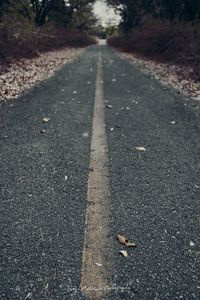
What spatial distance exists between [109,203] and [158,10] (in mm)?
28171

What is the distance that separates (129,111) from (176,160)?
2502 millimetres

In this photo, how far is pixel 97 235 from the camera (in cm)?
231

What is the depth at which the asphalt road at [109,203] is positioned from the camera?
74.2 inches

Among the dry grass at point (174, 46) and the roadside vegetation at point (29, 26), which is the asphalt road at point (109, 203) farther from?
the roadside vegetation at point (29, 26)

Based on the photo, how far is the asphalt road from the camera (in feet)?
6.19

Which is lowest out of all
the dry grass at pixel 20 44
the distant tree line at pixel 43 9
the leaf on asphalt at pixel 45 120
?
→ the leaf on asphalt at pixel 45 120

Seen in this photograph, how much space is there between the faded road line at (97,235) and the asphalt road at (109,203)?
0.04 m

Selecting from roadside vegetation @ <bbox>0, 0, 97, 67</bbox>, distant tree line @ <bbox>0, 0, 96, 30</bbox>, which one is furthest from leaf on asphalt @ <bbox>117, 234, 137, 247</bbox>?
distant tree line @ <bbox>0, 0, 96, 30</bbox>

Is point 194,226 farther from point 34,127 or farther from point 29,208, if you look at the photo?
point 34,127

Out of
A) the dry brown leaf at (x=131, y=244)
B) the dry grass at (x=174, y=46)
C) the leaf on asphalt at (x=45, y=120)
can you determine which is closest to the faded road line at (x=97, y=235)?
the dry brown leaf at (x=131, y=244)

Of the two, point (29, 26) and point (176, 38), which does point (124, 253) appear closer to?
point (176, 38)

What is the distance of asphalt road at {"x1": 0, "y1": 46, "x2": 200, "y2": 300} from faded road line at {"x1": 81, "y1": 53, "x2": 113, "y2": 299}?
4cm

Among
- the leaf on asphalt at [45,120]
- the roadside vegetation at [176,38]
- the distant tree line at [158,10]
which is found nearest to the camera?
the leaf on asphalt at [45,120]

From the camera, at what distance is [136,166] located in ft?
11.4
